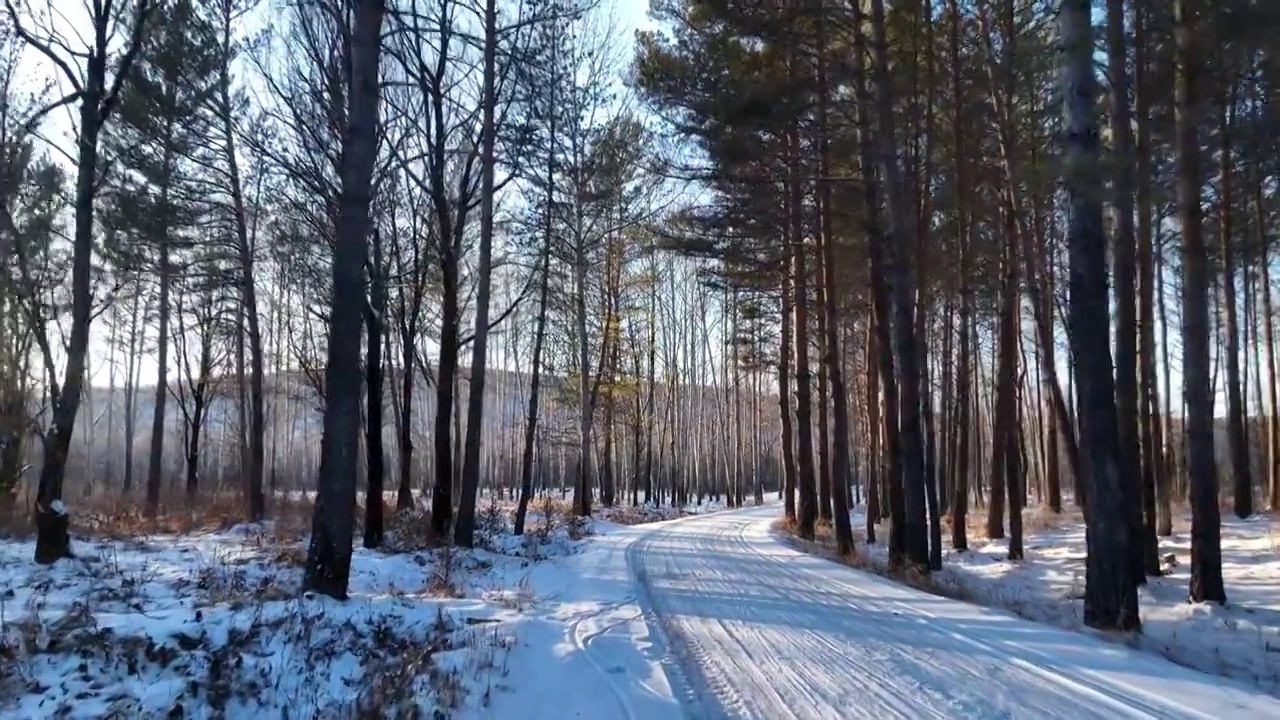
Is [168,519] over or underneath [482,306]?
underneath

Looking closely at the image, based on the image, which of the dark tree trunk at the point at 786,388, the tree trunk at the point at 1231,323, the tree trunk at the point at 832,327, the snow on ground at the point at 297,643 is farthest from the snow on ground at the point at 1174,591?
the dark tree trunk at the point at 786,388

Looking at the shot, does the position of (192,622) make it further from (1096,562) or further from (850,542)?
(850,542)

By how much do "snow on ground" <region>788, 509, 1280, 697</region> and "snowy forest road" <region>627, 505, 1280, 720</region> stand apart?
1279 mm

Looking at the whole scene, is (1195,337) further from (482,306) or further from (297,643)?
(297,643)

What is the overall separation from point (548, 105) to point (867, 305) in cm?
972

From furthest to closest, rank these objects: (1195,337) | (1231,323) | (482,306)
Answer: (1231,323)
(482,306)
(1195,337)

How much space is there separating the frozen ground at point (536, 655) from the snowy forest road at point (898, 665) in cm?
2

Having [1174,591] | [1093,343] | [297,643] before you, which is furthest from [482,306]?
[1174,591]

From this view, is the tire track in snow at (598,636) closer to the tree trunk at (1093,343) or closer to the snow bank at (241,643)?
the snow bank at (241,643)

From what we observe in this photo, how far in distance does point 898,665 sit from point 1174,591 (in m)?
8.51

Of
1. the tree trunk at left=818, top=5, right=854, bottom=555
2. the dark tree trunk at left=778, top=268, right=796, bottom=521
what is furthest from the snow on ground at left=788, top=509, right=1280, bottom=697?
the dark tree trunk at left=778, top=268, right=796, bottom=521

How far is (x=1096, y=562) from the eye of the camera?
27.9ft

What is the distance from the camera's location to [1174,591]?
12.5 m

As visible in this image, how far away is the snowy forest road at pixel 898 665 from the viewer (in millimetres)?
5164
